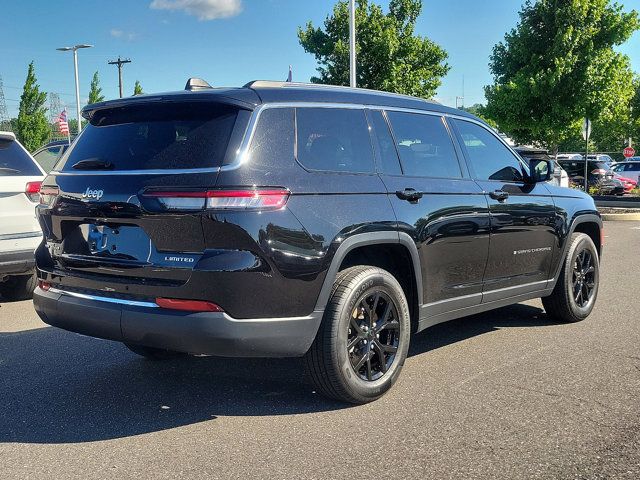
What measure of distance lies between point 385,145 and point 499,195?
3.87 ft

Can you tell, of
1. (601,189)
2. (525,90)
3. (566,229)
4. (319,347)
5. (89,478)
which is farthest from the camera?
(601,189)

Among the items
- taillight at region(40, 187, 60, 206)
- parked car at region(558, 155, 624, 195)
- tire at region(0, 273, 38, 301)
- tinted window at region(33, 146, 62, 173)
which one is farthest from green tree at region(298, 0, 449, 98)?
taillight at region(40, 187, 60, 206)

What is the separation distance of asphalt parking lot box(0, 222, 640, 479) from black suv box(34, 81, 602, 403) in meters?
0.38

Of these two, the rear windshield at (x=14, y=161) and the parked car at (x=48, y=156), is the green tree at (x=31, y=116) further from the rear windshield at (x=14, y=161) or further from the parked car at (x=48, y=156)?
the rear windshield at (x=14, y=161)

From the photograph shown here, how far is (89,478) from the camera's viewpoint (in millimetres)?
3223

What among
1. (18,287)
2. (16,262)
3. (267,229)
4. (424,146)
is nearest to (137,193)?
(267,229)

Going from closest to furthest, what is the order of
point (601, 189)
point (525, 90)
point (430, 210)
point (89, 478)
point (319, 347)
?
point (89, 478)
point (319, 347)
point (430, 210)
point (525, 90)
point (601, 189)

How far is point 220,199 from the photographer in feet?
11.7

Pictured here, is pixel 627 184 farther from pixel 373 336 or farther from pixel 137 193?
pixel 137 193

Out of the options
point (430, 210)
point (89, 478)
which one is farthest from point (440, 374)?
point (89, 478)

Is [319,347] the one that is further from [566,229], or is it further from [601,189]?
[601,189]

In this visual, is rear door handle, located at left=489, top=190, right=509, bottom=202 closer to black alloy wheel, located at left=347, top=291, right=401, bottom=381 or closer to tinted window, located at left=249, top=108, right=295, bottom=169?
black alloy wheel, located at left=347, top=291, right=401, bottom=381

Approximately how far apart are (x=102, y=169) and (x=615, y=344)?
3954 millimetres

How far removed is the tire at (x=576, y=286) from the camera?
611cm
